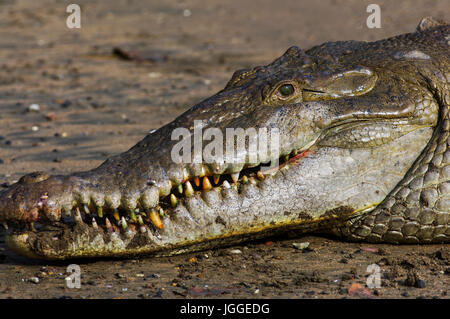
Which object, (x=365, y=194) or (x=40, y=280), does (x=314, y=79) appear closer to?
(x=365, y=194)

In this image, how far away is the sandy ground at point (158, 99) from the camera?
4129mm

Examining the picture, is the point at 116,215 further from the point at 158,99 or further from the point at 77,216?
the point at 158,99

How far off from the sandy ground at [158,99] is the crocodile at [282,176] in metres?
0.19

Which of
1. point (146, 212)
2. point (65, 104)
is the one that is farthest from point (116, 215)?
point (65, 104)

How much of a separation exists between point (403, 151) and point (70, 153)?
3.53 m

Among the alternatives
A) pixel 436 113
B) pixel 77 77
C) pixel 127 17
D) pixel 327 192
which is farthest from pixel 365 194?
pixel 127 17

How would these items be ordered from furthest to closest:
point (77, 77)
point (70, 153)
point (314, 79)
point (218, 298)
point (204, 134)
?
1. point (77, 77)
2. point (70, 153)
3. point (314, 79)
4. point (204, 134)
5. point (218, 298)

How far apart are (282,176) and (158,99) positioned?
15.8 feet

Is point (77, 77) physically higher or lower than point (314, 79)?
higher

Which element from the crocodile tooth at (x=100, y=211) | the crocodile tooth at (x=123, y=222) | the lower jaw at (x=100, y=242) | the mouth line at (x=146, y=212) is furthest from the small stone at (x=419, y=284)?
the crocodile tooth at (x=100, y=211)

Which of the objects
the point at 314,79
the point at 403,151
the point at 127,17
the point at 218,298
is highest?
the point at 127,17

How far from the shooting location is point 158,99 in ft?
29.1

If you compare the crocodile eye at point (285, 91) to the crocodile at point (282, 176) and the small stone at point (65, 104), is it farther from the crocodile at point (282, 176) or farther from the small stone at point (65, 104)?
the small stone at point (65, 104)

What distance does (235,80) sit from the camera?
4711mm
